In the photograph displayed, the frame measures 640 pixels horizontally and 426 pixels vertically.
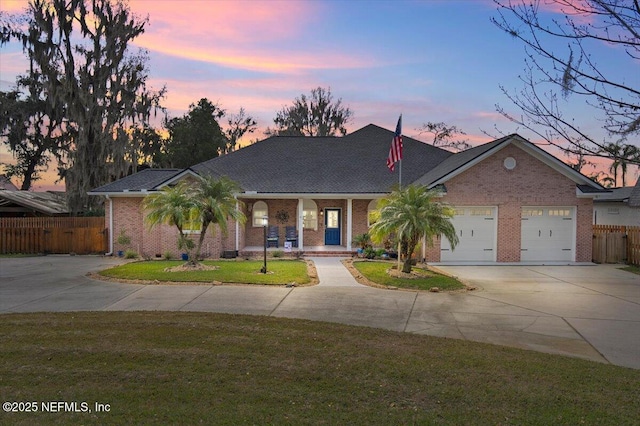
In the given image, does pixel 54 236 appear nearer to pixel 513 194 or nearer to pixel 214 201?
pixel 214 201

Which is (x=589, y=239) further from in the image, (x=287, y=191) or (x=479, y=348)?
(x=479, y=348)

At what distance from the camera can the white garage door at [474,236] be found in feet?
59.5

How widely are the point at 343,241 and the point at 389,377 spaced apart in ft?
54.6

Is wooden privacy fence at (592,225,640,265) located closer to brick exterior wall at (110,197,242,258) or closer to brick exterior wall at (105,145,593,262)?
brick exterior wall at (105,145,593,262)

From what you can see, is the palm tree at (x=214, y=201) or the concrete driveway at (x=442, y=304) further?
the palm tree at (x=214, y=201)

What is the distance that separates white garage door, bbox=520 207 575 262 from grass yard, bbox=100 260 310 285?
9.87 metres

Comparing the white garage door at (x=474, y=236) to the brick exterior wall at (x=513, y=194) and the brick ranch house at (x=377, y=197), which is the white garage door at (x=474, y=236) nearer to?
the brick ranch house at (x=377, y=197)

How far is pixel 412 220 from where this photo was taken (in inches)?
516

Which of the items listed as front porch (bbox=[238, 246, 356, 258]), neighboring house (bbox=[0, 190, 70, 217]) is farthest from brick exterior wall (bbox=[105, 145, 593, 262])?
neighboring house (bbox=[0, 190, 70, 217])

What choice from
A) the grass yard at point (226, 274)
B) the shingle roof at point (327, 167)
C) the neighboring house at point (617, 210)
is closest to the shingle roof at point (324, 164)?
the shingle roof at point (327, 167)

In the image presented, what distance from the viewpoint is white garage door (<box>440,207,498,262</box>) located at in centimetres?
1814

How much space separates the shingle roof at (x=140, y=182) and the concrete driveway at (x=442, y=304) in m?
5.96

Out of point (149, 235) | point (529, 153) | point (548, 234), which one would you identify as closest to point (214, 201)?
point (149, 235)

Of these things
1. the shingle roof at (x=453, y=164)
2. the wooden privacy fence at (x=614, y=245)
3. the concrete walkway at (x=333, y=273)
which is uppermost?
the shingle roof at (x=453, y=164)
